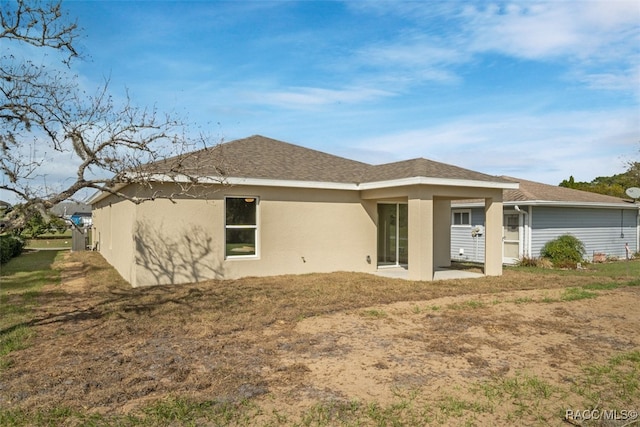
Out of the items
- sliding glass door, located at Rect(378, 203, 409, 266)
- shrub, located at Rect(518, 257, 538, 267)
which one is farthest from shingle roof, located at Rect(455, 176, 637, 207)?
sliding glass door, located at Rect(378, 203, 409, 266)

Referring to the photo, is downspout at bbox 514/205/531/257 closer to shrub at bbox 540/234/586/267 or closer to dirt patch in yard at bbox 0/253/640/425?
shrub at bbox 540/234/586/267

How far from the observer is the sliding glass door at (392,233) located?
16.2 meters

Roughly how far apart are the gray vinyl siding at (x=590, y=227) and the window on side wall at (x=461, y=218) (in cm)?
287

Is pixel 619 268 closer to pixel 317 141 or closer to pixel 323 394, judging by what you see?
pixel 317 141

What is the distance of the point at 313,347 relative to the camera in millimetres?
6754

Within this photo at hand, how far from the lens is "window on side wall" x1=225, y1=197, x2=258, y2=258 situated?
43.1 ft

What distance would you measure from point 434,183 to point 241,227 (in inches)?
227

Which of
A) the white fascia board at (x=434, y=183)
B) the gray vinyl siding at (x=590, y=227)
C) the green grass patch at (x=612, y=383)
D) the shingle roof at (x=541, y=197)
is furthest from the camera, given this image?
the gray vinyl siding at (x=590, y=227)

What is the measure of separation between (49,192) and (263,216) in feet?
21.6

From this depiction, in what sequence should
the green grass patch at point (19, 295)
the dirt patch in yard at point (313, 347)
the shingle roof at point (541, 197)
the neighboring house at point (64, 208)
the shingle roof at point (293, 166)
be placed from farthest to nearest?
the shingle roof at point (541, 197) < the shingle roof at point (293, 166) < the neighboring house at point (64, 208) < the green grass patch at point (19, 295) < the dirt patch in yard at point (313, 347)

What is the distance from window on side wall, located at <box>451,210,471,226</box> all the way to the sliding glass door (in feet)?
18.9

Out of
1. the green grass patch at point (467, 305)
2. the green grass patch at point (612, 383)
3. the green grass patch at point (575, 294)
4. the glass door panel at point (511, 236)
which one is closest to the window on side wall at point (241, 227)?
the green grass patch at point (467, 305)

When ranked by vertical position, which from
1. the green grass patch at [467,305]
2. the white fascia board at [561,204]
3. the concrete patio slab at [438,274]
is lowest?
the green grass patch at [467,305]

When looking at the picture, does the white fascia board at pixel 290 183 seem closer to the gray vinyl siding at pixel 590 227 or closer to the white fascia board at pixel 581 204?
the white fascia board at pixel 581 204
